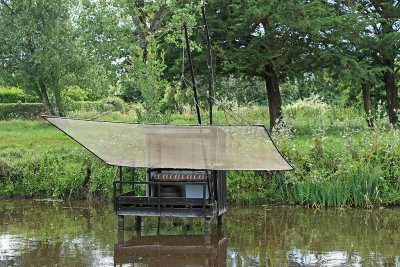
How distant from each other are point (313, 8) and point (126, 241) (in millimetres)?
11757

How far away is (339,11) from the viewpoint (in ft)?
71.4

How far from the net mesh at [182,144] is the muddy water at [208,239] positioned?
1.26 m

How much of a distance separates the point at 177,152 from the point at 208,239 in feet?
4.91

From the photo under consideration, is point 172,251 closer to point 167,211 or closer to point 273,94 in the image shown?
point 167,211

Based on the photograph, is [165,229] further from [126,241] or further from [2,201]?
[2,201]

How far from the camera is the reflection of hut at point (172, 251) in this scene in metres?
7.63

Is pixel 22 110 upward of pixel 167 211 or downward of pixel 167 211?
upward

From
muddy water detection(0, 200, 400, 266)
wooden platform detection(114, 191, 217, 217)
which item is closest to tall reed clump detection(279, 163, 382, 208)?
muddy water detection(0, 200, 400, 266)

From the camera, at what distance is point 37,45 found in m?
24.9

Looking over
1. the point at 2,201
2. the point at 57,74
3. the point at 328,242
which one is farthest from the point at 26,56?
the point at 328,242

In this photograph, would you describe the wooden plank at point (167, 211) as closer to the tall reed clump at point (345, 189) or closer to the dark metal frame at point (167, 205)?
the dark metal frame at point (167, 205)

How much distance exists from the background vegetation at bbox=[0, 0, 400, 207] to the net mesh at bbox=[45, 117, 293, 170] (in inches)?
15.6

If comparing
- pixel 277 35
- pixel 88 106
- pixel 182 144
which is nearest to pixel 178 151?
pixel 182 144

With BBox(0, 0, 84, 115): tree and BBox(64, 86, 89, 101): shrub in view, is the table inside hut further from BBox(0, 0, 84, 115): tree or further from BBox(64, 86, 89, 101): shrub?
BBox(64, 86, 89, 101): shrub
